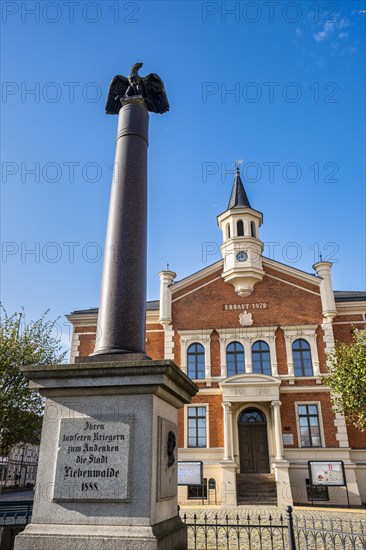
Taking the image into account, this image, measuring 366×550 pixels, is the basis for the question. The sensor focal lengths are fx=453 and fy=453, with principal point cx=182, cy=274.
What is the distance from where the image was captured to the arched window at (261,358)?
2306cm

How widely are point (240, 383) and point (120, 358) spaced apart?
55.5 feet

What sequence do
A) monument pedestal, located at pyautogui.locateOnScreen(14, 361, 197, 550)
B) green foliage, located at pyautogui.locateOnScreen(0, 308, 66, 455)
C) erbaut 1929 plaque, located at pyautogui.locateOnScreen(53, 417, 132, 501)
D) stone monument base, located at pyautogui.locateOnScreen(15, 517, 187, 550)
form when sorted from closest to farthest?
stone monument base, located at pyautogui.locateOnScreen(15, 517, 187, 550)
monument pedestal, located at pyautogui.locateOnScreen(14, 361, 197, 550)
erbaut 1929 plaque, located at pyautogui.locateOnScreen(53, 417, 132, 501)
green foliage, located at pyautogui.locateOnScreen(0, 308, 66, 455)

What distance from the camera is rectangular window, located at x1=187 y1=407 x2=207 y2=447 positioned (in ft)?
72.5

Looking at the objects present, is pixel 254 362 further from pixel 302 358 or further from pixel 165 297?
pixel 165 297

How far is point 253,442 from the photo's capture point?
22.2 metres

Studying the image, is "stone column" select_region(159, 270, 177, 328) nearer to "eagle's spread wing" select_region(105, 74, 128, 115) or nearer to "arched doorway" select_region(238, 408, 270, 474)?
"arched doorway" select_region(238, 408, 270, 474)

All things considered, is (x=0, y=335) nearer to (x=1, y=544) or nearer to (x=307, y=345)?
(x=1, y=544)

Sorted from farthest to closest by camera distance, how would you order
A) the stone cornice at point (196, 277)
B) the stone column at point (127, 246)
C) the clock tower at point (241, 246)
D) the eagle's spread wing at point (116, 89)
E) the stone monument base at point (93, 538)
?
the stone cornice at point (196, 277)
the clock tower at point (241, 246)
the eagle's spread wing at point (116, 89)
the stone column at point (127, 246)
the stone monument base at point (93, 538)

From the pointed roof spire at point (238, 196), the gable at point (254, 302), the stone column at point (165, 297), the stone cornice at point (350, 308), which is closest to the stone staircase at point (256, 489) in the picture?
the gable at point (254, 302)

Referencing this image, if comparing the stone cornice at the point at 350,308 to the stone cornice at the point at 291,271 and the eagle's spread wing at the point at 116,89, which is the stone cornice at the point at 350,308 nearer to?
the stone cornice at the point at 291,271

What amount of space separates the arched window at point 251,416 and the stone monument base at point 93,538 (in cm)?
1865

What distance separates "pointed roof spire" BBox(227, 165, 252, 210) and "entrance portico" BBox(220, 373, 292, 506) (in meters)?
10.4

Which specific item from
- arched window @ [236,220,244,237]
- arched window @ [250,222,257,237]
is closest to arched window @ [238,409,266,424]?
arched window @ [236,220,244,237]

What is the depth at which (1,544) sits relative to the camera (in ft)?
24.2
